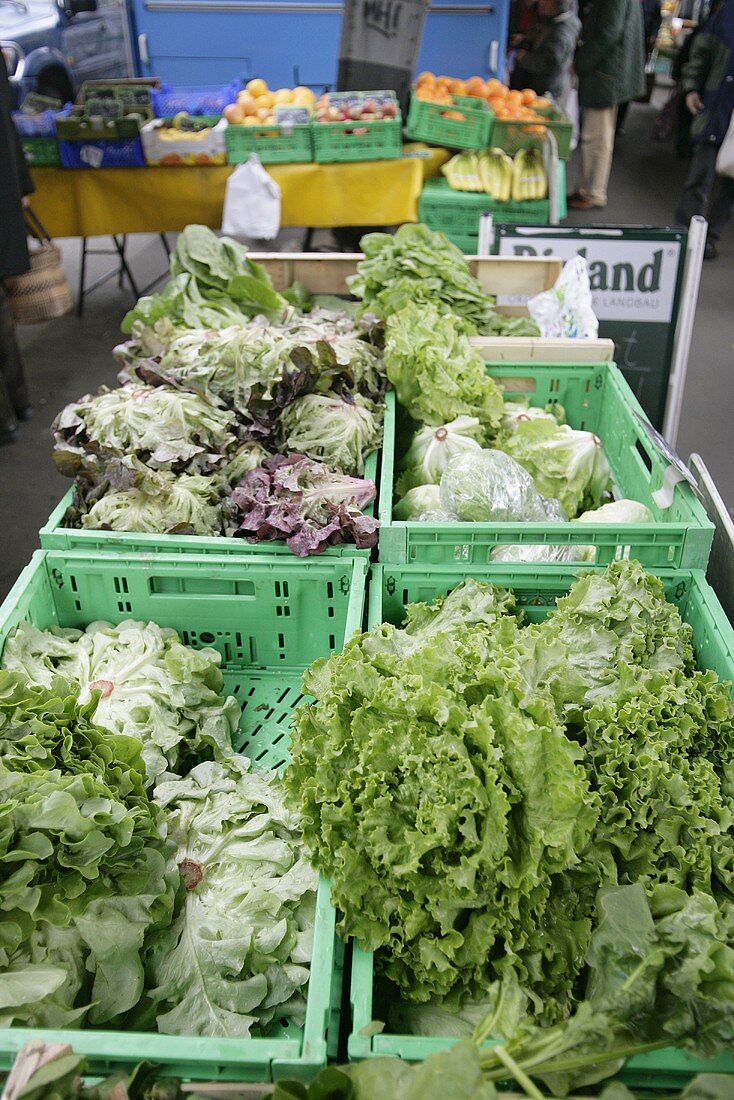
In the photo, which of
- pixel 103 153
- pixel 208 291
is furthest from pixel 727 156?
pixel 208 291

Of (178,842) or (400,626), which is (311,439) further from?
(178,842)

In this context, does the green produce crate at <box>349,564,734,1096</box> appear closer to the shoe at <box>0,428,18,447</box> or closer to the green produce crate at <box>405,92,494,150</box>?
the shoe at <box>0,428,18,447</box>

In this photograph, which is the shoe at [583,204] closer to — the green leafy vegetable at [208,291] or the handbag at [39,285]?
the handbag at [39,285]

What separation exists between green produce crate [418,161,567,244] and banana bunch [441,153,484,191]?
44mm

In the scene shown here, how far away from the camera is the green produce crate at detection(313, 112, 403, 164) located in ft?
22.0

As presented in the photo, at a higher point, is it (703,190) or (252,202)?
(252,202)

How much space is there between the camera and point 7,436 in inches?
227

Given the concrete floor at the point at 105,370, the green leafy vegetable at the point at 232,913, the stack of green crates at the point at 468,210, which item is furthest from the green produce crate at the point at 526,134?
the green leafy vegetable at the point at 232,913

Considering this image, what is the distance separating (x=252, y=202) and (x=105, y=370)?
70.4 inches

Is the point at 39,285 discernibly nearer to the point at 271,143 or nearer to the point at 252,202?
the point at 252,202

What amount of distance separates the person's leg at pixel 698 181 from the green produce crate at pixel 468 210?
2.24 metres

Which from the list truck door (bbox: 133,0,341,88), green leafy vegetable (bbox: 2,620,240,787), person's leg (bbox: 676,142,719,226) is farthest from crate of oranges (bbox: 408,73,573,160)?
green leafy vegetable (bbox: 2,620,240,787)

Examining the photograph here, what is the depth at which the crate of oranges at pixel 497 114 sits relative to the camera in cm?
674

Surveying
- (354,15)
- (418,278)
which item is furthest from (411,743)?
(354,15)
